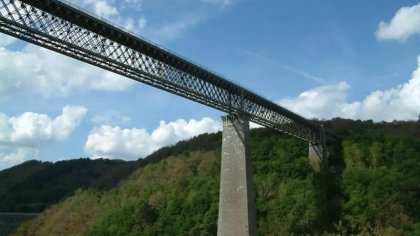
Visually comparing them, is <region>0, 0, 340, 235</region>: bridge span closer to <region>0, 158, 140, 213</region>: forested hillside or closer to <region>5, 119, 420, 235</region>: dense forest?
<region>5, 119, 420, 235</region>: dense forest

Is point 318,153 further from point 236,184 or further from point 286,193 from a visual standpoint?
point 236,184

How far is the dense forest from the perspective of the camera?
42.0 meters

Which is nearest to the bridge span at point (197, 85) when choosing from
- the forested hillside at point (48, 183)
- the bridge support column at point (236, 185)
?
the bridge support column at point (236, 185)

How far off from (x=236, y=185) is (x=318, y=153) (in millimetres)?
19384

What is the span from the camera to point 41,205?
4437 inches

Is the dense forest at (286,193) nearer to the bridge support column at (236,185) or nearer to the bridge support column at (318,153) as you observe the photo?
the bridge support column at (318,153)

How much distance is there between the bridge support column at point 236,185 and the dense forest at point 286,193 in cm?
554

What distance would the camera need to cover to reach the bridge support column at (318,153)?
53172mm

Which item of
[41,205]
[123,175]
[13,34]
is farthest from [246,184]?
[41,205]

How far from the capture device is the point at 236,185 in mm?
37250

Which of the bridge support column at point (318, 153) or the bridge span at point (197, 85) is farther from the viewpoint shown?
the bridge support column at point (318, 153)

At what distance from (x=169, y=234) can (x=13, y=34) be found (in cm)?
3037

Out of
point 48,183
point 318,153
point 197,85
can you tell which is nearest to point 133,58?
point 197,85

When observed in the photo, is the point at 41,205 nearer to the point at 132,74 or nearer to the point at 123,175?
the point at 123,175
